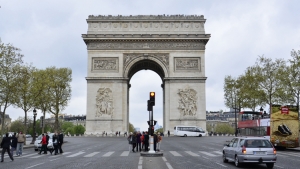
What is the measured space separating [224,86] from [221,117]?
12320 cm

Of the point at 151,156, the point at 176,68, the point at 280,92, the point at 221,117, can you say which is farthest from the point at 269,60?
the point at 221,117

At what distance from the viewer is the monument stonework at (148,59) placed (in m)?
61.5

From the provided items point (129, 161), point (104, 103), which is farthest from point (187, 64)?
point (129, 161)

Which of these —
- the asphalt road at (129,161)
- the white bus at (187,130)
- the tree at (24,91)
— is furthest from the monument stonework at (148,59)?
the asphalt road at (129,161)

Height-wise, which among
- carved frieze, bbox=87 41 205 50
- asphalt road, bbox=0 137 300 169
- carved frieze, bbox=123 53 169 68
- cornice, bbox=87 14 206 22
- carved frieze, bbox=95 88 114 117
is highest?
cornice, bbox=87 14 206 22

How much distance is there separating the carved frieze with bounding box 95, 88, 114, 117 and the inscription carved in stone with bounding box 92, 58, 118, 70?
133 inches

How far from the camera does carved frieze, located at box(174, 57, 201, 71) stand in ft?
206

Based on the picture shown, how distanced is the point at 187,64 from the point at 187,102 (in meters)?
5.75

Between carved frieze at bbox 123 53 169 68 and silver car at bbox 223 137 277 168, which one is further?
carved frieze at bbox 123 53 169 68

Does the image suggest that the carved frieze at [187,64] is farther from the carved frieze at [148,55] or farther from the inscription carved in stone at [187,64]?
the carved frieze at [148,55]

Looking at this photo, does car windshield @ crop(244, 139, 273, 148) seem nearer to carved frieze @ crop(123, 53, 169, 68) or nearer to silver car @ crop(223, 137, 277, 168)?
silver car @ crop(223, 137, 277, 168)

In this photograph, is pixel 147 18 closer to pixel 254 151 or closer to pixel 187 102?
pixel 187 102

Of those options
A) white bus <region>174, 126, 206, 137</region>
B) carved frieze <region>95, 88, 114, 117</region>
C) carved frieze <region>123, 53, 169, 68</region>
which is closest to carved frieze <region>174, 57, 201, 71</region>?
carved frieze <region>123, 53, 169, 68</region>

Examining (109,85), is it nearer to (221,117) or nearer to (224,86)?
(224,86)
